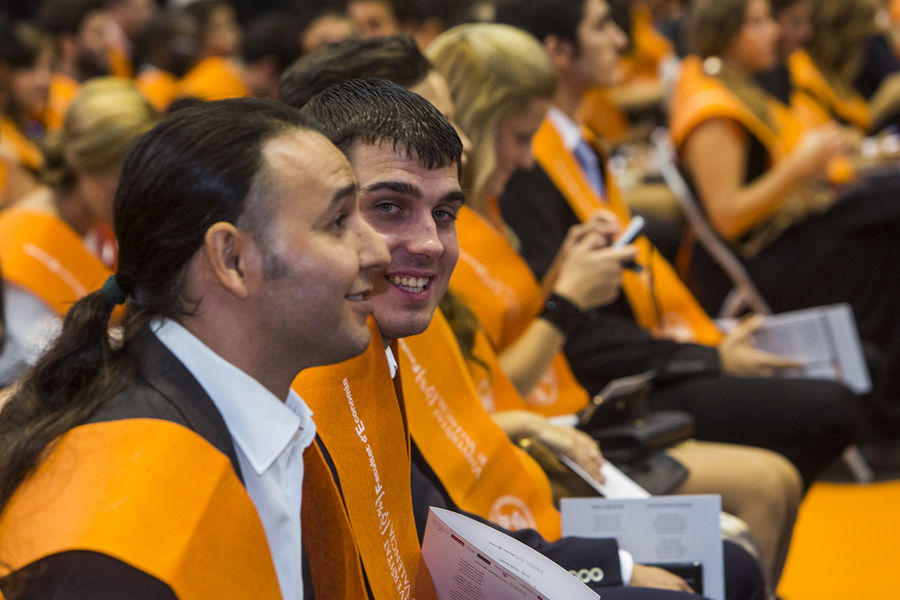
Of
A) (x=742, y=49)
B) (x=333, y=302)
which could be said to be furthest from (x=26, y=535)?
(x=742, y=49)

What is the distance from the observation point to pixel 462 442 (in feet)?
5.86

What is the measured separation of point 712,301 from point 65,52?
4.03 m

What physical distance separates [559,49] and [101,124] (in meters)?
Result: 1.29

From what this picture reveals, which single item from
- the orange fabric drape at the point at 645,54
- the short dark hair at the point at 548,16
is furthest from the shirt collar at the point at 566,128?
the orange fabric drape at the point at 645,54

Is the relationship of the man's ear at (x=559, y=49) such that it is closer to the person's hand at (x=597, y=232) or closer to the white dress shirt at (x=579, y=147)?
the white dress shirt at (x=579, y=147)

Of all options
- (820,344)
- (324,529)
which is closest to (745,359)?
(820,344)

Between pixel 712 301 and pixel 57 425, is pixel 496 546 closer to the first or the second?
pixel 57 425

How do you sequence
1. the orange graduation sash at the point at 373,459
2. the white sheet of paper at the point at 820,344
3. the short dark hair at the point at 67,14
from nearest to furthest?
1. the orange graduation sash at the point at 373,459
2. the white sheet of paper at the point at 820,344
3. the short dark hair at the point at 67,14

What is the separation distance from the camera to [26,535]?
3.17 ft

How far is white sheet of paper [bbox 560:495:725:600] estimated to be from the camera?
1.86m

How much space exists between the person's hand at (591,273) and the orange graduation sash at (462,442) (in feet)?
1.94

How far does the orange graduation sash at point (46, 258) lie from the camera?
9.28ft

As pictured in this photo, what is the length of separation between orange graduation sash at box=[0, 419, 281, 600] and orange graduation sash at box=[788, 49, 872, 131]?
3.65 m

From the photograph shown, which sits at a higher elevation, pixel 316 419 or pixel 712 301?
pixel 316 419
